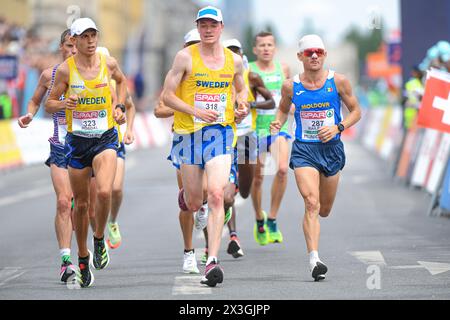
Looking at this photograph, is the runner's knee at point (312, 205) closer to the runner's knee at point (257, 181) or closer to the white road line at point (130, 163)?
the runner's knee at point (257, 181)

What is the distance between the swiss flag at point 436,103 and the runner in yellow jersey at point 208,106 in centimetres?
522

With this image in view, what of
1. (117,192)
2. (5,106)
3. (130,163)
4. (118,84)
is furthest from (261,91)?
(130,163)

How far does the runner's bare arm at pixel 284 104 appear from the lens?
440 inches

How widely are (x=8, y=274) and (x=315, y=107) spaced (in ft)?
9.91

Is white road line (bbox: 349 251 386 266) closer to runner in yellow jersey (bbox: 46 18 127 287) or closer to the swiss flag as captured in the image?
runner in yellow jersey (bbox: 46 18 127 287)

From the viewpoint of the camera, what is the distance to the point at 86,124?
34.7 ft

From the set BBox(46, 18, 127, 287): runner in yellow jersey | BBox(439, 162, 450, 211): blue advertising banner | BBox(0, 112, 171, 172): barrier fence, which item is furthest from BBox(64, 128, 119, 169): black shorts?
BBox(0, 112, 171, 172): barrier fence

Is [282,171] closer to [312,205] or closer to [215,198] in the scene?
[312,205]

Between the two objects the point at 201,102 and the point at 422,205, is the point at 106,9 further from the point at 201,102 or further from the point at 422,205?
the point at 201,102

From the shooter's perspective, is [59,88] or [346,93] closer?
[59,88]

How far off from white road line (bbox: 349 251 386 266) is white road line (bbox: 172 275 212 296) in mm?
1733
